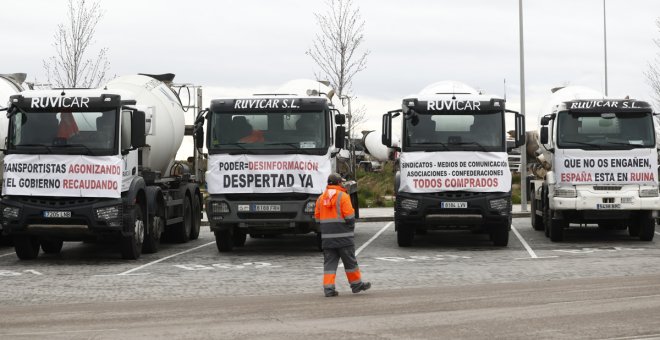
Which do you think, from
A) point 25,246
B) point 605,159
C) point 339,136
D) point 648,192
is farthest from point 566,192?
point 25,246

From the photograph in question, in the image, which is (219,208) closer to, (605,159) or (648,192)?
(605,159)

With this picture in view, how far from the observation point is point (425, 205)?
21.3 metres

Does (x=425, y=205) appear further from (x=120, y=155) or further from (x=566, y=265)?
(x=120, y=155)

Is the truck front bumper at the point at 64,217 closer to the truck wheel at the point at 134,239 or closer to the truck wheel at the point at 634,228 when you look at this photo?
the truck wheel at the point at 134,239

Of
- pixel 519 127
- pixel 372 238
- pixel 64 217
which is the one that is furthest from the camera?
pixel 372 238

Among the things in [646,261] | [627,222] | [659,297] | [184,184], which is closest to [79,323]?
[659,297]

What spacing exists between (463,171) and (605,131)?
11.2 feet

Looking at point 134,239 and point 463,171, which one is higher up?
point 463,171

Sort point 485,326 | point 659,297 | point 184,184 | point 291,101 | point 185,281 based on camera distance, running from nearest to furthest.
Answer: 1. point 485,326
2. point 659,297
3. point 185,281
4. point 291,101
5. point 184,184

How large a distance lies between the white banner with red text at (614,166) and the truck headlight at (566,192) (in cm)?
23

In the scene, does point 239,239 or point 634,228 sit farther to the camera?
point 634,228

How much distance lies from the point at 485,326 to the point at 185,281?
263 inches

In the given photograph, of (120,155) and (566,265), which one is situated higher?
(120,155)

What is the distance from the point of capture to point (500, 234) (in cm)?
2214
